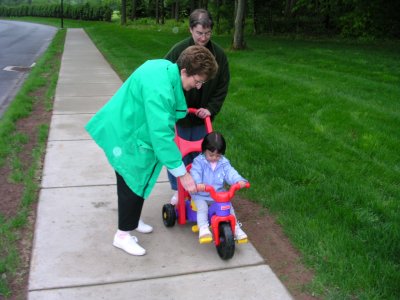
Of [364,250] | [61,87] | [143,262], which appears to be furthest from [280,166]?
[61,87]

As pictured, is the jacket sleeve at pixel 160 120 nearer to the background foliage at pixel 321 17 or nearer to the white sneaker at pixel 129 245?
the white sneaker at pixel 129 245

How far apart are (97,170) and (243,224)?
1892 millimetres

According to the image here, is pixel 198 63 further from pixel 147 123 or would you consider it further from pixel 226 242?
pixel 226 242

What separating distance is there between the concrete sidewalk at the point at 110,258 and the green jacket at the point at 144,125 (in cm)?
58

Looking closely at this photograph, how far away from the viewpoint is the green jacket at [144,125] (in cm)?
288

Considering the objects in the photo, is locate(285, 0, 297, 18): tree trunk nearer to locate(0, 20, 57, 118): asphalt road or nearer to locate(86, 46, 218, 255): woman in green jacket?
locate(0, 20, 57, 118): asphalt road

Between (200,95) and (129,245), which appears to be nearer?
(129,245)

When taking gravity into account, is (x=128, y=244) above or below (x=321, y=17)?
below

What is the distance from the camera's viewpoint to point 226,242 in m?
3.24

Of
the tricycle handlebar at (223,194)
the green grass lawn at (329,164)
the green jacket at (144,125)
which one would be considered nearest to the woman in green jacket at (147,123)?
the green jacket at (144,125)

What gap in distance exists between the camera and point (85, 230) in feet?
12.3

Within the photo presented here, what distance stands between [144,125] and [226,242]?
101cm

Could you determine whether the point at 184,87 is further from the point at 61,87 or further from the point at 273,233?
the point at 61,87

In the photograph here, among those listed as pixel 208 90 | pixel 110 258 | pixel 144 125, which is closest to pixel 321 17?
→ pixel 208 90
